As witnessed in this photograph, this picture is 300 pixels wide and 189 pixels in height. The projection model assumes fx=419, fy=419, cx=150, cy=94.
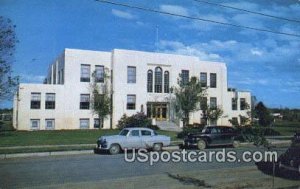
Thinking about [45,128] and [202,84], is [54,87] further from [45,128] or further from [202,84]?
[202,84]

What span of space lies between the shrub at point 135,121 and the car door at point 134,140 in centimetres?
1572

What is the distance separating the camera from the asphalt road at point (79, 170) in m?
13.0

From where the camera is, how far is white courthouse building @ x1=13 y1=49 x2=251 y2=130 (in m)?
39.6

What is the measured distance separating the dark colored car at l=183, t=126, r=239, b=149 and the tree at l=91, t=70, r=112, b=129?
16.6 m

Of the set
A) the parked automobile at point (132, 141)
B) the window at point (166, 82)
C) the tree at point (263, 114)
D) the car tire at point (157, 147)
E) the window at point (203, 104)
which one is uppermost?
the window at point (166, 82)

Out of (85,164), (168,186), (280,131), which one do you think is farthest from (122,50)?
(168,186)

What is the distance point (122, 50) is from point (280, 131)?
18.3m

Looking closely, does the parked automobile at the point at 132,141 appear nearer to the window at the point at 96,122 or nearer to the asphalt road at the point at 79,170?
the asphalt road at the point at 79,170

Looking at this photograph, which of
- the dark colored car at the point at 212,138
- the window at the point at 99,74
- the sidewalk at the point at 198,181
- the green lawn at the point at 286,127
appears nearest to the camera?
the sidewalk at the point at 198,181

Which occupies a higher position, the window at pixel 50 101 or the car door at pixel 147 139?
the window at pixel 50 101

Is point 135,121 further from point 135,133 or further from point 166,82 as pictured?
point 135,133

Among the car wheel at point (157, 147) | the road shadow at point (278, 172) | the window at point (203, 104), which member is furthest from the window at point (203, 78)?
the road shadow at point (278, 172)

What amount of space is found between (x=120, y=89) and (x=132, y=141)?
20.9m

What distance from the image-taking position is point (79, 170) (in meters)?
15.2
